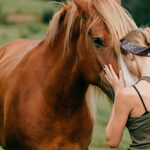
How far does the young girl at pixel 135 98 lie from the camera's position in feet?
9.55

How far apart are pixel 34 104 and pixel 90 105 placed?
25.2 inches

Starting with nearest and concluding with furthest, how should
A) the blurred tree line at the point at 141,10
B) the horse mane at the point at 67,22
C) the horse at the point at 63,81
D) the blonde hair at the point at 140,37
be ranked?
the blonde hair at the point at 140,37, the horse at the point at 63,81, the horse mane at the point at 67,22, the blurred tree line at the point at 141,10

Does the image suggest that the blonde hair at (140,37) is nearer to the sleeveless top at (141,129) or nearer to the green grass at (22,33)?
the sleeveless top at (141,129)

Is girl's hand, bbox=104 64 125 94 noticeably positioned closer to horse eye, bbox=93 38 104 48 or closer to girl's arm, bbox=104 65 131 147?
girl's arm, bbox=104 65 131 147

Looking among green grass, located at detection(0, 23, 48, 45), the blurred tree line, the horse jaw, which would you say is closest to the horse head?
the horse jaw

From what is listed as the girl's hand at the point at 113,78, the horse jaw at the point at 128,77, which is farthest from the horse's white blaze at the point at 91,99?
the horse jaw at the point at 128,77

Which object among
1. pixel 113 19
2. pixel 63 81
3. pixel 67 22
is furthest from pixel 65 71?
pixel 113 19

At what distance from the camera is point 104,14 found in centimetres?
348

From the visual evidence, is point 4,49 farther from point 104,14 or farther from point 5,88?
point 104,14

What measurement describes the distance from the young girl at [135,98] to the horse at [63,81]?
350 millimetres

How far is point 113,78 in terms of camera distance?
3.28 meters

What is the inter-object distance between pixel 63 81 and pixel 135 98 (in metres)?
1.22

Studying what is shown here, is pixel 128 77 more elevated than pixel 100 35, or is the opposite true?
pixel 100 35

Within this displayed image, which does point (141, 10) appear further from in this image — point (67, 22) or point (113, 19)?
point (113, 19)
